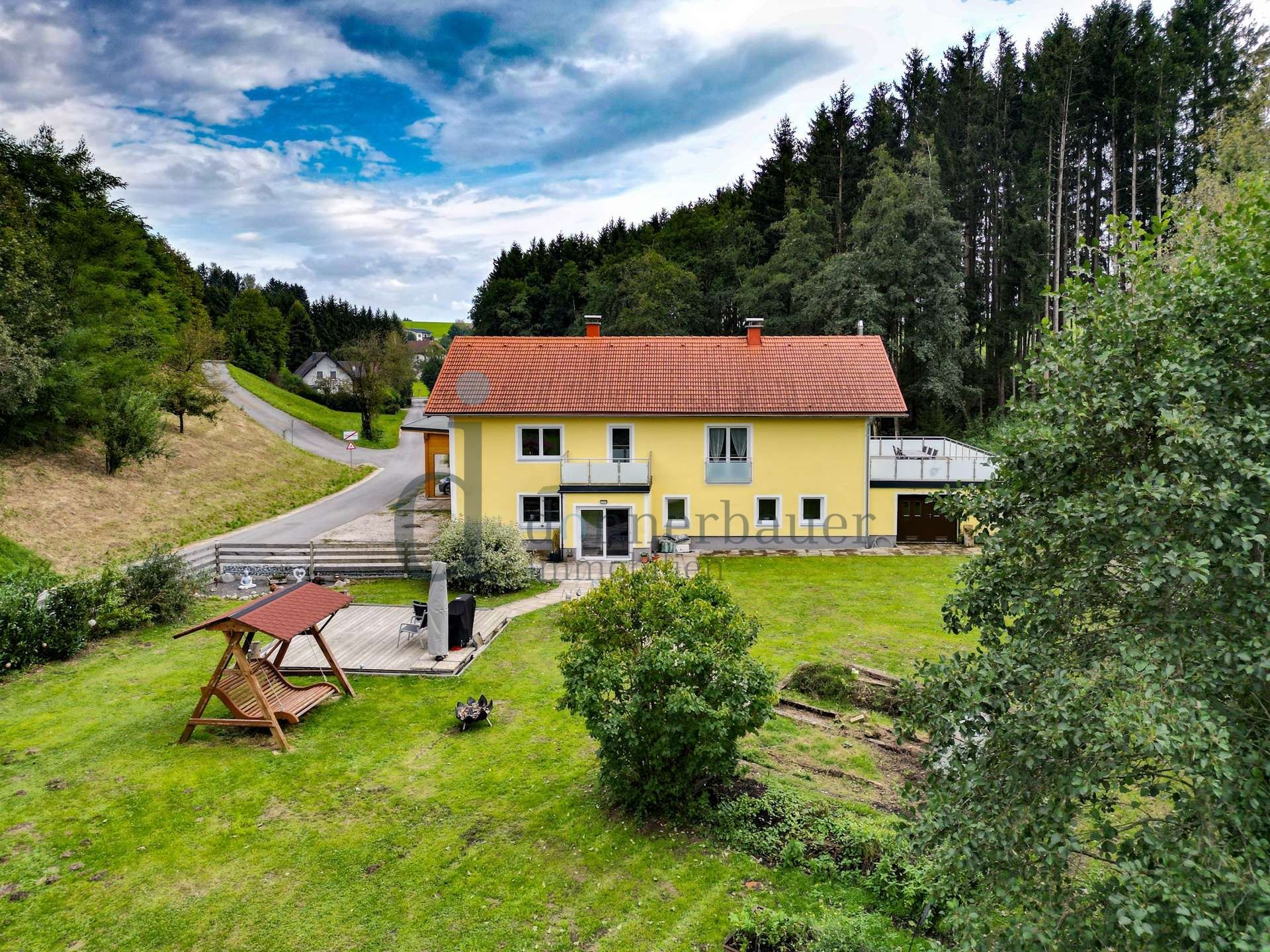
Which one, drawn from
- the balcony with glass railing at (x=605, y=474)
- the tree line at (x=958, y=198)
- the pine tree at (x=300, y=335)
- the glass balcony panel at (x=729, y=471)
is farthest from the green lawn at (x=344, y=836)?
the pine tree at (x=300, y=335)

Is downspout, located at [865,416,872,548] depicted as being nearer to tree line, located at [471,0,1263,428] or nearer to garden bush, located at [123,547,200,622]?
tree line, located at [471,0,1263,428]

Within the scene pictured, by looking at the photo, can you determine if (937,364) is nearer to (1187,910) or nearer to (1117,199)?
(1117,199)

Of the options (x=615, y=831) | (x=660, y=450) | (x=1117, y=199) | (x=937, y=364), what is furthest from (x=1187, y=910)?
(x=1117, y=199)

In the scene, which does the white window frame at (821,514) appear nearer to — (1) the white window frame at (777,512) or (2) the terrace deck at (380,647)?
(1) the white window frame at (777,512)

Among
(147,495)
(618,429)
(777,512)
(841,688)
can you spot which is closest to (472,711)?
(841,688)

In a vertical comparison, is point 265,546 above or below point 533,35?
below

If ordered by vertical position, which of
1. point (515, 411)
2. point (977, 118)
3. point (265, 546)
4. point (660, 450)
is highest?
point (977, 118)
